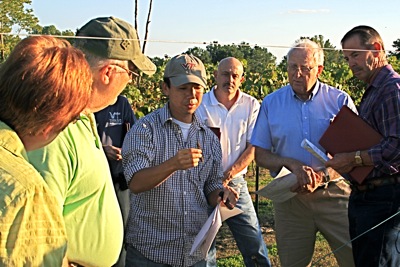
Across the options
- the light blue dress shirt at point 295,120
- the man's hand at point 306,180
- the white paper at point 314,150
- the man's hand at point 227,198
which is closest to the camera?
the man's hand at point 227,198

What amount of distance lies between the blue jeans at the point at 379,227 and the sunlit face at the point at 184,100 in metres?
1.37

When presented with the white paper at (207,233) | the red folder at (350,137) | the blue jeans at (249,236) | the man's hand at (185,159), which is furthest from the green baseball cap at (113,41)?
the blue jeans at (249,236)

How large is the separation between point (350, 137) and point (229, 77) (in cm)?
161

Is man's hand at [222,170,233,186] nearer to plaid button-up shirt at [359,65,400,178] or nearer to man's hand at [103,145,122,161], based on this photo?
man's hand at [103,145,122,161]

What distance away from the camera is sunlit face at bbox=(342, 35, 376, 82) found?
12.8 ft

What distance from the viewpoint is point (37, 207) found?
1.46 meters

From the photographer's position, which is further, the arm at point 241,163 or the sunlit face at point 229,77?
the sunlit face at point 229,77

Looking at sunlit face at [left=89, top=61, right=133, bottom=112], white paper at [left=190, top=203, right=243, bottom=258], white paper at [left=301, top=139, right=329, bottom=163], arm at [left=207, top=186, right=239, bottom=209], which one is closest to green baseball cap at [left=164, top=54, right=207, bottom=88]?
arm at [left=207, top=186, right=239, bottom=209]

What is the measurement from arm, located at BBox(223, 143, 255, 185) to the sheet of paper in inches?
24.5

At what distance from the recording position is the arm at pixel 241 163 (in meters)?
4.77

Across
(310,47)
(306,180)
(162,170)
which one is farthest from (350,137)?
(162,170)

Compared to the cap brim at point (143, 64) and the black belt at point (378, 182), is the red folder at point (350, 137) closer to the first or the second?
the black belt at point (378, 182)

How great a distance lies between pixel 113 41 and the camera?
243cm

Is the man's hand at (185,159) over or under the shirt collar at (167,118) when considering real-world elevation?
under
